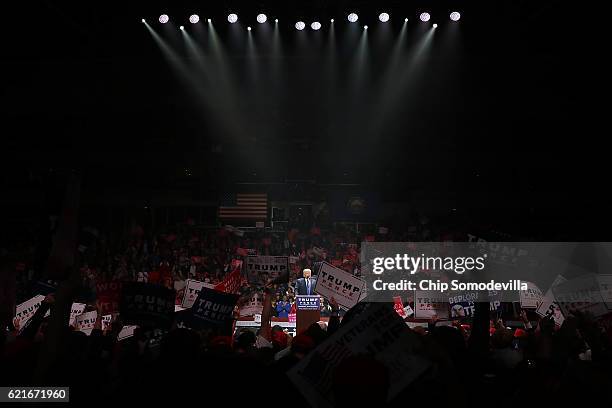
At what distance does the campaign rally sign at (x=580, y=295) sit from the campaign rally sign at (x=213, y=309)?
3.86 m

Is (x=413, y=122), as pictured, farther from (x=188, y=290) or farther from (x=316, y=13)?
(x=188, y=290)

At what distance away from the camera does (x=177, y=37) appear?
519 inches

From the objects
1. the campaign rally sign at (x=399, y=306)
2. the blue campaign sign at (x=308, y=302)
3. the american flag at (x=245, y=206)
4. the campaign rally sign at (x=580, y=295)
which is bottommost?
the campaign rally sign at (x=399, y=306)

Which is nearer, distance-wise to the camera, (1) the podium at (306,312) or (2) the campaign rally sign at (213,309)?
(2) the campaign rally sign at (213,309)

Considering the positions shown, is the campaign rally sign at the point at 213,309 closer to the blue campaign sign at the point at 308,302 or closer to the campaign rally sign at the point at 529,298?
the blue campaign sign at the point at 308,302

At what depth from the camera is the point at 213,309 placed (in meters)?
6.79

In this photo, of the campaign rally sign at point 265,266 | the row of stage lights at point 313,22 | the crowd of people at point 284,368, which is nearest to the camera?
the crowd of people at point 284,368

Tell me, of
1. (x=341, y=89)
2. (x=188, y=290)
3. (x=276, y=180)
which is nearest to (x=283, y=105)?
(x=341, y=89)

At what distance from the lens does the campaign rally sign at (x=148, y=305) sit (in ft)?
20.6

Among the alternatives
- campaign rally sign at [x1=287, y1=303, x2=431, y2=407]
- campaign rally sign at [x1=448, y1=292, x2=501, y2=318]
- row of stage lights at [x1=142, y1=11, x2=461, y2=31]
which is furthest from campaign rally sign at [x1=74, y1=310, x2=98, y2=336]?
campaign rally sign at [x1=287, y1=303, x2=431, y2=407]

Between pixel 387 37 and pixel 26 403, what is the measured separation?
11.4 m

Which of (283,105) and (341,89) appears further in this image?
(283,105)

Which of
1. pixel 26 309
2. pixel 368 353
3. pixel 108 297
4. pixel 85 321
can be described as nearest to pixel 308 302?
pixel 108 297

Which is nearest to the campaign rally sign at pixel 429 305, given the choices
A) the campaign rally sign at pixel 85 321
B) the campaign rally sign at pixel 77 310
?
the campaign rally sign at pixel 85 321
